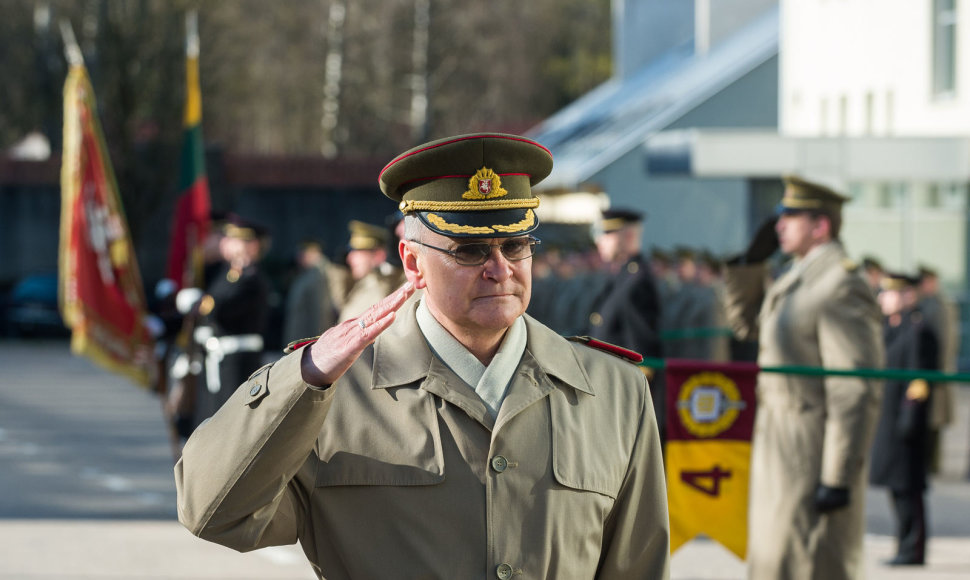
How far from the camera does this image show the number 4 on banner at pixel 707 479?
6.55 m

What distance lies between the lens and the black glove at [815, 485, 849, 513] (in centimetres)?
582

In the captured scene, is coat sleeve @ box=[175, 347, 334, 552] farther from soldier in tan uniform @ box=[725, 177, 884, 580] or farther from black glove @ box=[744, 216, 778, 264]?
black glove @ box=[744, 216, 778, 264]

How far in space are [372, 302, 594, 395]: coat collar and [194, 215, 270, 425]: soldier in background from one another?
23.7 feet

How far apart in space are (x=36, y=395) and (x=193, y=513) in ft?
54.1

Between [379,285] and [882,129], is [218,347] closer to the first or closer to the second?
[379,285]

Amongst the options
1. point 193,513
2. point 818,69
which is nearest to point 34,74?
point 818,69

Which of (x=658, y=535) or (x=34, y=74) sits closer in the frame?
(x=658, y=535)

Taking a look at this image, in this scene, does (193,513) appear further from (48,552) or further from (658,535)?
(48,552)

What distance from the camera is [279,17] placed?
44.8 meters

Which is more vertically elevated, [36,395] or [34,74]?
[34,74]

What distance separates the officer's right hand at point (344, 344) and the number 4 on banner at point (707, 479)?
162 inches

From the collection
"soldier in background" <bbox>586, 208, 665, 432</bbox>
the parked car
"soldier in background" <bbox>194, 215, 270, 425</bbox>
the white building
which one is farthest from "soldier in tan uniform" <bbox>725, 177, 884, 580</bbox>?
the parked car

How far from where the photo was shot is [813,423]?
6.04 metres

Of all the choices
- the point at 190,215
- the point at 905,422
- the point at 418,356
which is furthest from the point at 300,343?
the point at 190,215
